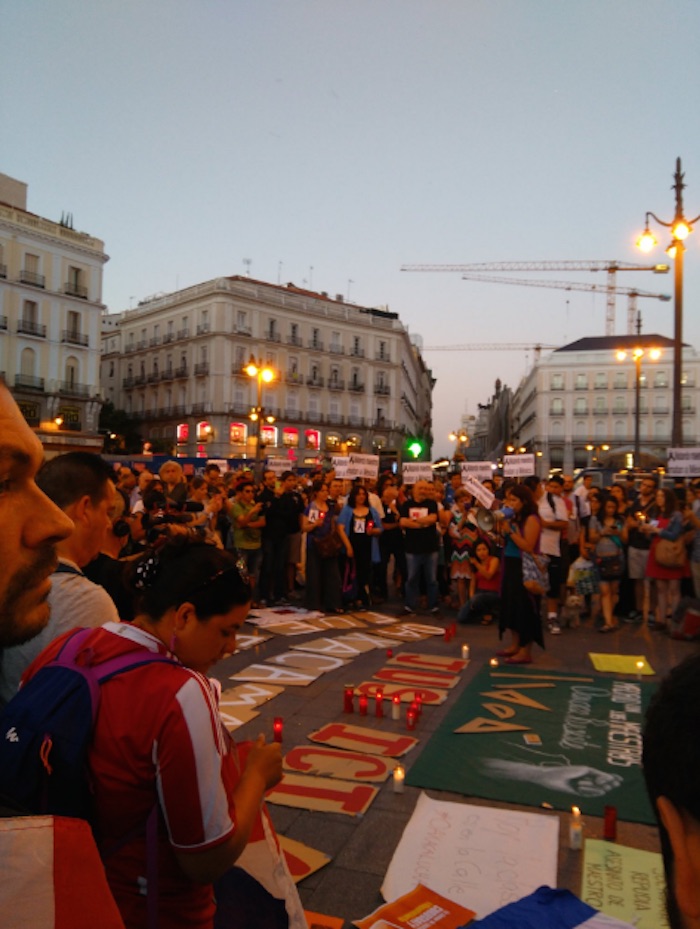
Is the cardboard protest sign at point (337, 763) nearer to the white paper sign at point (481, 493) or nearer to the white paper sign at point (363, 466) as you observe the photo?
the white paper sign at point (481, 493)

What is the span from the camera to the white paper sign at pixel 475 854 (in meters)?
3.52

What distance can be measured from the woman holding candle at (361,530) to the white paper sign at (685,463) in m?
5.09

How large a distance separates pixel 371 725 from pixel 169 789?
4.35 metres

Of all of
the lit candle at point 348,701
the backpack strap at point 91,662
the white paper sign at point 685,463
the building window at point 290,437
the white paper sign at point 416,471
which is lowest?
the lit candle at point 348,701

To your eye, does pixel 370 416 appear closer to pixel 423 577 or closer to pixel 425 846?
pixel 423 577

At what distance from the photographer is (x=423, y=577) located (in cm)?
1173

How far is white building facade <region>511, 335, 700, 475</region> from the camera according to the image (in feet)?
282

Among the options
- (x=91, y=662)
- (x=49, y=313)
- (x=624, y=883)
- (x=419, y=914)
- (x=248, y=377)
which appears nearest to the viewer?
(x=91, y=662)

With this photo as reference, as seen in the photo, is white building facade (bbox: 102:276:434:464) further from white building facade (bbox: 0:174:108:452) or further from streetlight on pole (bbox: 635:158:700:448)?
streetlight on pole (bbox: 635:158:700:448)

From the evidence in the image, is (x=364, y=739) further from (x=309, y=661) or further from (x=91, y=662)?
(x=91, y=662)

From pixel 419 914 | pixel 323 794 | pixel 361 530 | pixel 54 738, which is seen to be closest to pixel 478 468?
pixel 361 530

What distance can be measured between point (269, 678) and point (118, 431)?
213ft

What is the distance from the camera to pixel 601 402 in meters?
88.0

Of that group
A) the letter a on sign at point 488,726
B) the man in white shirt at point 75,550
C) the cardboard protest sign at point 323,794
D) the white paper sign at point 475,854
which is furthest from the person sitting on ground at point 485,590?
the man in white shirt at point 75,550
